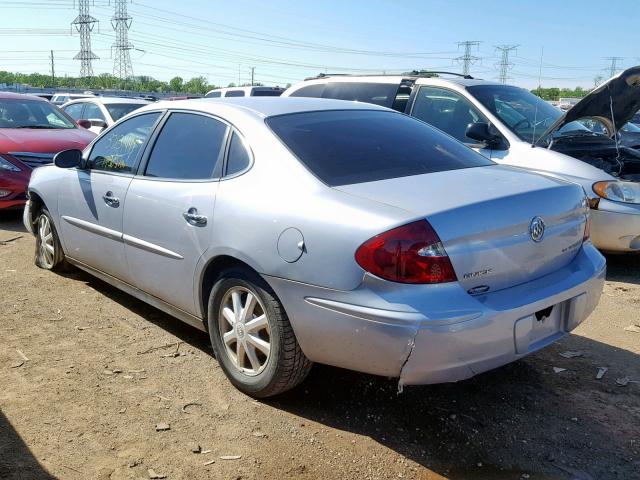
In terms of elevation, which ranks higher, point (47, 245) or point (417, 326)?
point (417, 326)

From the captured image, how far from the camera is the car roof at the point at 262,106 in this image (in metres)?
3.76

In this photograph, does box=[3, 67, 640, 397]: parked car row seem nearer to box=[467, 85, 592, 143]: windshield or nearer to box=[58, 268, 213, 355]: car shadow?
box=[58, 268, 213, 355]: car shadow

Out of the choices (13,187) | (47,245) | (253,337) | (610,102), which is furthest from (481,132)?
(13,187)

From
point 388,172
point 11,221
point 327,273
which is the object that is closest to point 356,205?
point 327,273

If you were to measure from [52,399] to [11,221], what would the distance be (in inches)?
217

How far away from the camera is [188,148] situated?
3.87 meters

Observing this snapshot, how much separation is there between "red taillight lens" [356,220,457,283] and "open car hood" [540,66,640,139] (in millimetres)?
3606

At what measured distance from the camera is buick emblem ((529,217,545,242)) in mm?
2980

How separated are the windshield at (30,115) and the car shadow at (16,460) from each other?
6.87m

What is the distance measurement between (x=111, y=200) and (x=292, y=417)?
2040 mm

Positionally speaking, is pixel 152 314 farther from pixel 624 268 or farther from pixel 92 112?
pixel 92 112

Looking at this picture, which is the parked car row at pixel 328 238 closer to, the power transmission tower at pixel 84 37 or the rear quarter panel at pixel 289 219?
the rear quarter panel at pixel 289 219

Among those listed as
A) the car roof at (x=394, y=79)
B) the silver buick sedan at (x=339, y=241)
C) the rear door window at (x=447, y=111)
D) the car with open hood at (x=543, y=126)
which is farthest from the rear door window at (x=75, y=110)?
the silver buick sedan at (x=339, y=241)

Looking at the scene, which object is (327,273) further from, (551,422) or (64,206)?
(64,206)
